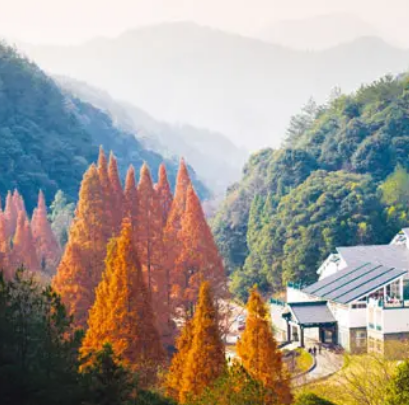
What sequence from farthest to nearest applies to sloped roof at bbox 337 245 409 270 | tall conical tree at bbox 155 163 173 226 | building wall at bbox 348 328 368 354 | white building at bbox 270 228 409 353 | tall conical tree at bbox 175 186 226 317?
sloped roof at bbox 337 245 409 270, tall conical tree at bbox 155 163 173 226, building wall at bbox 348 328 368 354, white building at bbox 270 228 409 353, tall conical tree at bbox 175 186 226 317

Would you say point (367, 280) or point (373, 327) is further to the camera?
point (367, 280)

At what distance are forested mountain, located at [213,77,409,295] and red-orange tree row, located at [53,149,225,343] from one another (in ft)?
47.7

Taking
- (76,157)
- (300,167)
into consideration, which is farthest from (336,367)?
(76,157)

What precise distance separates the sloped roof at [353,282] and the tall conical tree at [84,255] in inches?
462

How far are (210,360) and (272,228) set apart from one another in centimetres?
3147

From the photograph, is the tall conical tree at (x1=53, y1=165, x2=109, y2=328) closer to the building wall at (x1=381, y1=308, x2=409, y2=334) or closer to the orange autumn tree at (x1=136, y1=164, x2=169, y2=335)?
the orange autumn tree at (x1=136, y1=164, x2=169, y2=335)

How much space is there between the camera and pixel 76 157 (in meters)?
78.4

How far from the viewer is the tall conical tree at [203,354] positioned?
17.5 m

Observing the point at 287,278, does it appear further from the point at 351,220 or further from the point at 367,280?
the point at 367,280

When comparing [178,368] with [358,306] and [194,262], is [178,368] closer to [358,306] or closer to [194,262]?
[194,262]

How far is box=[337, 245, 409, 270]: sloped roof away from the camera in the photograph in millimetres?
38281

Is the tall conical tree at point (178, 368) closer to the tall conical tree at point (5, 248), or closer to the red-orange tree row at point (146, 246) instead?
the red-orange tree row at point (146, 246)

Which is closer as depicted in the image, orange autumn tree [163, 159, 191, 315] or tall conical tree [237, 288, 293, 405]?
tall conical tree [237, 288, 293, 405]

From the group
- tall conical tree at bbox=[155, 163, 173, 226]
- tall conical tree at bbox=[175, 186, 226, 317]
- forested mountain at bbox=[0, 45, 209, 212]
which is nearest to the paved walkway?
tall conical tree at bbox=[175, 186, 226, 317]
